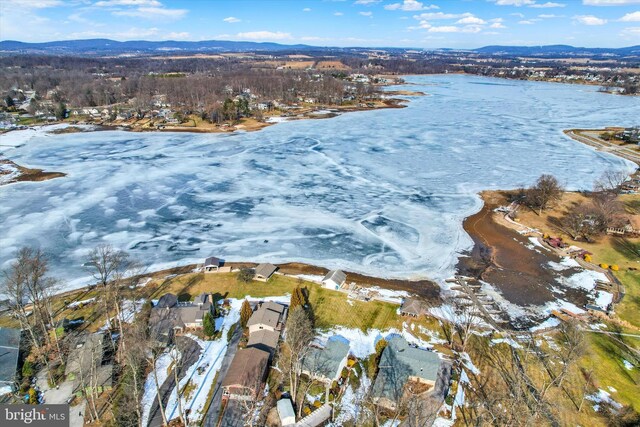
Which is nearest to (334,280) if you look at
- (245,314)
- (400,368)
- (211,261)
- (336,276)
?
(336,276)

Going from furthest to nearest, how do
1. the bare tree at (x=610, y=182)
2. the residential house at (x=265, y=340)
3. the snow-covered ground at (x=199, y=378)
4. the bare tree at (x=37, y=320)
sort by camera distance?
the bare tree at (x=610, y=182) < the residential house at (x=265, y=340) < the bare tree at (x=37, y=320) < the snow-covered ground at (x=199, y=378)

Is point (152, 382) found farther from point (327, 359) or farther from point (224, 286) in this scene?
point (327, 359)

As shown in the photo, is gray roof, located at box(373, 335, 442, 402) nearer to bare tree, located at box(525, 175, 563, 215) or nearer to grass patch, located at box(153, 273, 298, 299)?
grass patch, located at box(153, 273, 298, 299)

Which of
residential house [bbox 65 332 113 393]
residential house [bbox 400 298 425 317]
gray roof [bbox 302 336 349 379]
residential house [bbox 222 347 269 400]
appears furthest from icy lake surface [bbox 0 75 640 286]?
residential house [bbox 222 347 269 400]

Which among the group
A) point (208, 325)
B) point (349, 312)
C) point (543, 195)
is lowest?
point (349, 312)

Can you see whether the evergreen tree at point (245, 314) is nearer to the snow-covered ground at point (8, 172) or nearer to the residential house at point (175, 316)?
the residential house at point (175, 316)

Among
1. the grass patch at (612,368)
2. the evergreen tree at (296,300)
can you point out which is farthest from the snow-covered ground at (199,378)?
the grass patch at (612,368)
